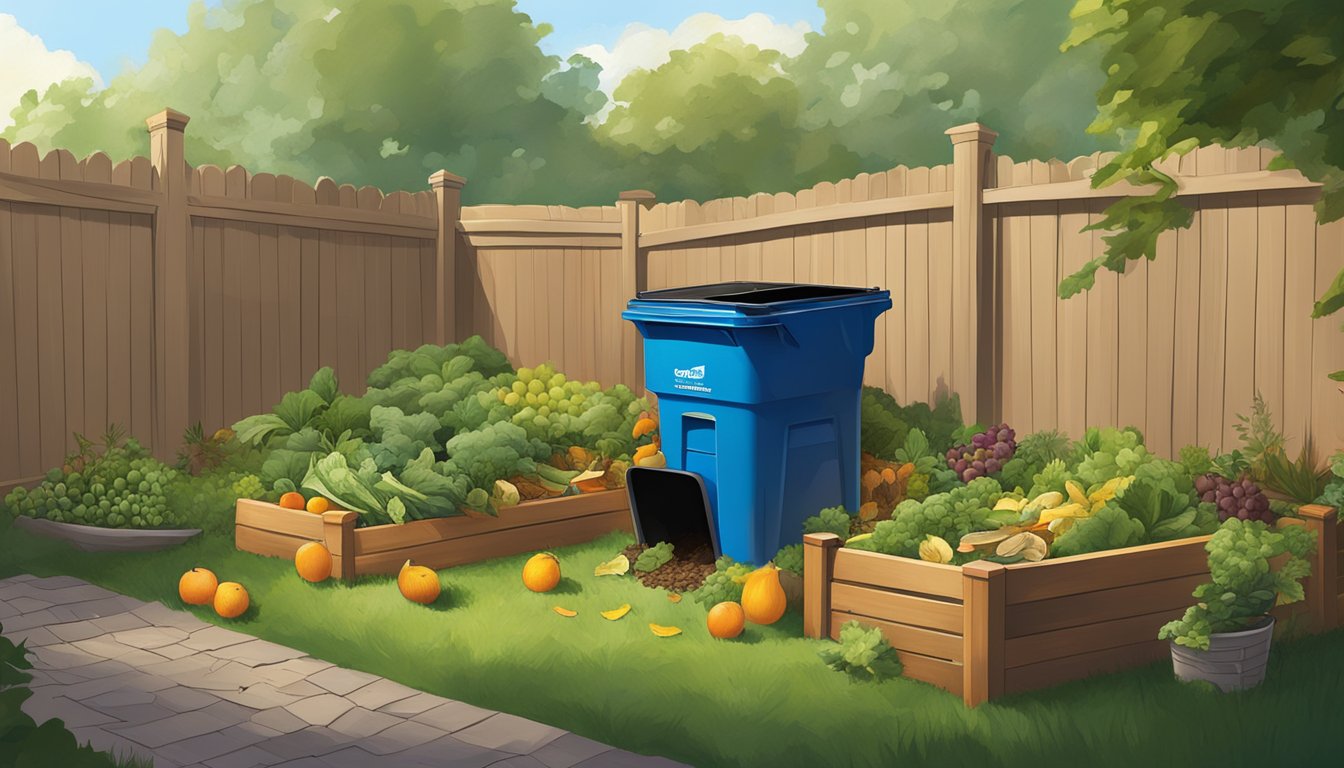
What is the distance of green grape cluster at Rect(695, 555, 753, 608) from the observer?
4.87 m

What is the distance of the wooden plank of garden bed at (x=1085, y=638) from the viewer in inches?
151

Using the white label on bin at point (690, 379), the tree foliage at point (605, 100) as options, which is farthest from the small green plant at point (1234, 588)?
the tree foliage at point (605, 100)

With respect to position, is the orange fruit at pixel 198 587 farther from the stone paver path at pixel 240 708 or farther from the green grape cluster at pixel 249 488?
the green grape cluster at pixel 249 488

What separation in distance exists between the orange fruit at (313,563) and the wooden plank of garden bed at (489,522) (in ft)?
0.48

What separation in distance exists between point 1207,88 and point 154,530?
5.32 metres

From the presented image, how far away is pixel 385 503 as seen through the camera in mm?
5594

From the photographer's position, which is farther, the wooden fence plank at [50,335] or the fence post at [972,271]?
the wooden fence plank at [50,335]

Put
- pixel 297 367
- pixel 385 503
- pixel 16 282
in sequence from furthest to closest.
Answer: pixel 297 367 → pixel 16 282 → pixel 385 503

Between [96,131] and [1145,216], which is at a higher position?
[96,131]

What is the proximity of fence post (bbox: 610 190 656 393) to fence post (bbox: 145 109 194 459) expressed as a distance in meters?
2.87

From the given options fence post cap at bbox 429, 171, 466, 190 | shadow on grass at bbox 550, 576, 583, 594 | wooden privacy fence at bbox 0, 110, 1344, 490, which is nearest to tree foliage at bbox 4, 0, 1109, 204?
fence post cap at bbox 429, 171, 466, 190

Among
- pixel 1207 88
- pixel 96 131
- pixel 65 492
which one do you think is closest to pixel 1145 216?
pixel 1207 88

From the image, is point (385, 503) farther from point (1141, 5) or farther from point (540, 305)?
point (1141, 5)

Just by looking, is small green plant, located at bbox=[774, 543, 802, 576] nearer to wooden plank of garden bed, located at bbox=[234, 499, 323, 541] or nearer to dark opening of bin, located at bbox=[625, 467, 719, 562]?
dark opening of bin, located at bbox=[625, 467, 719, 562]
